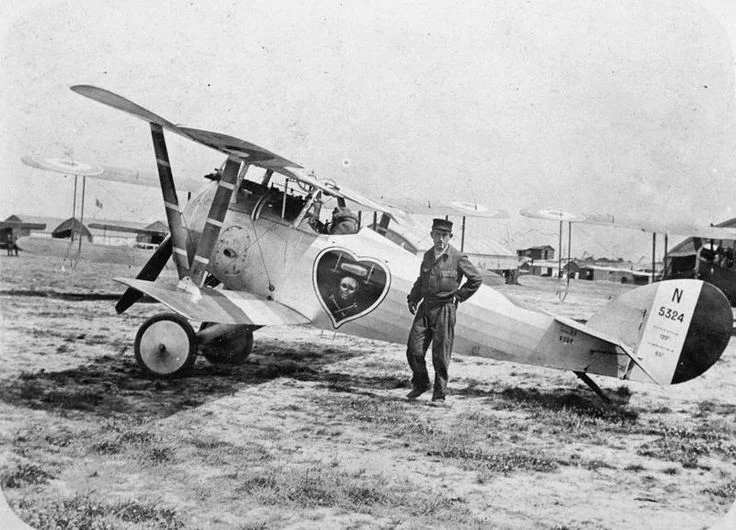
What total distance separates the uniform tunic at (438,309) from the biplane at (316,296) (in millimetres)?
244

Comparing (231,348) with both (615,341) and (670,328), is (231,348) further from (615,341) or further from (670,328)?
(670,328)

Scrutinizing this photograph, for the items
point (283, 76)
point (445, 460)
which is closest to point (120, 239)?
point (283, 76)

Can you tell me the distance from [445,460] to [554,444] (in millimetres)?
887

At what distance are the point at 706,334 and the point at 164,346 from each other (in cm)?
454

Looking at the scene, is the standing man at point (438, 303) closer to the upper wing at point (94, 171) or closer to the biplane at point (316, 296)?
the biplane at point (316, 296)

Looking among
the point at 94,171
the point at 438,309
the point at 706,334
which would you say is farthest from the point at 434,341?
the point at 94,171

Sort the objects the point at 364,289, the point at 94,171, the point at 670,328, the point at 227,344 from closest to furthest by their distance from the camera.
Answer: the point at 670,328, the point at 364,289, the point at 227,344, the point at 94,171

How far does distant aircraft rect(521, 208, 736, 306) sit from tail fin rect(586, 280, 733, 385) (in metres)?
2.93

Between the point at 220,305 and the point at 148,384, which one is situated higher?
the point at 220,305

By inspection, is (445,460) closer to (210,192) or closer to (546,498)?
(546,498)

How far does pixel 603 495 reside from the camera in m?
3.33

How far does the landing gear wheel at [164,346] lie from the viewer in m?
4.91

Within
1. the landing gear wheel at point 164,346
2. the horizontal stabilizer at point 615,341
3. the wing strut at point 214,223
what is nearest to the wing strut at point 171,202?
the wing strut at point 214,223

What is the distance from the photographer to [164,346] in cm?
491
